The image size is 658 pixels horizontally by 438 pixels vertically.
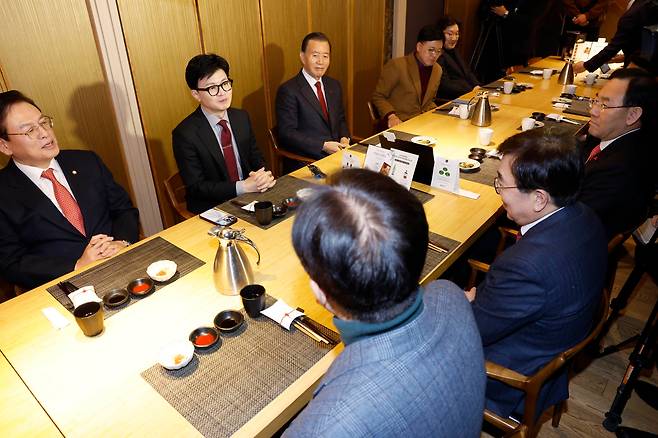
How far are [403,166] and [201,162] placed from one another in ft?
4.12

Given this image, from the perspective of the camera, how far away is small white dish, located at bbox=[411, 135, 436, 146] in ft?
9.71

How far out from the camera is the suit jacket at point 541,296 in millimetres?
1390

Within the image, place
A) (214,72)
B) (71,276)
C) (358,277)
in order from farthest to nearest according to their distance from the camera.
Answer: (214,72) < (71,276) < (358,277)

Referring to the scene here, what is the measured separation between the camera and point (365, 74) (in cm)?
546

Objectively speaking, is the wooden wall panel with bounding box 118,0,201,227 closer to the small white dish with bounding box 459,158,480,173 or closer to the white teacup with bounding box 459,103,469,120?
the white teacup with bounding box 459,103,469,120

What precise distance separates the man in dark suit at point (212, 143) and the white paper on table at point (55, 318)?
1.10 metres

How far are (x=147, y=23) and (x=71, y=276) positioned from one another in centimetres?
230

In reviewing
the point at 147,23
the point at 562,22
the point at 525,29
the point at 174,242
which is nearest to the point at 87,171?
the point at 174,242

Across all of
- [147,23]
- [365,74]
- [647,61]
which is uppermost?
[147,23]

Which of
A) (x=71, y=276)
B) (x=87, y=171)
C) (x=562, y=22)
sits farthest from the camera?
(x=562, y=22)

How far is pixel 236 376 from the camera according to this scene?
1221 millimetres

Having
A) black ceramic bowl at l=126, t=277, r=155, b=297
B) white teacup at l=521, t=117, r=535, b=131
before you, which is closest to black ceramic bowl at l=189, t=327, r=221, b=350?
black ceramic bowl at l=126, t=277, r=155, b=297

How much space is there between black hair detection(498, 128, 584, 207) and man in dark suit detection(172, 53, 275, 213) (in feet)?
4.26

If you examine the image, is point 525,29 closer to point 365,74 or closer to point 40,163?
point 365,74
